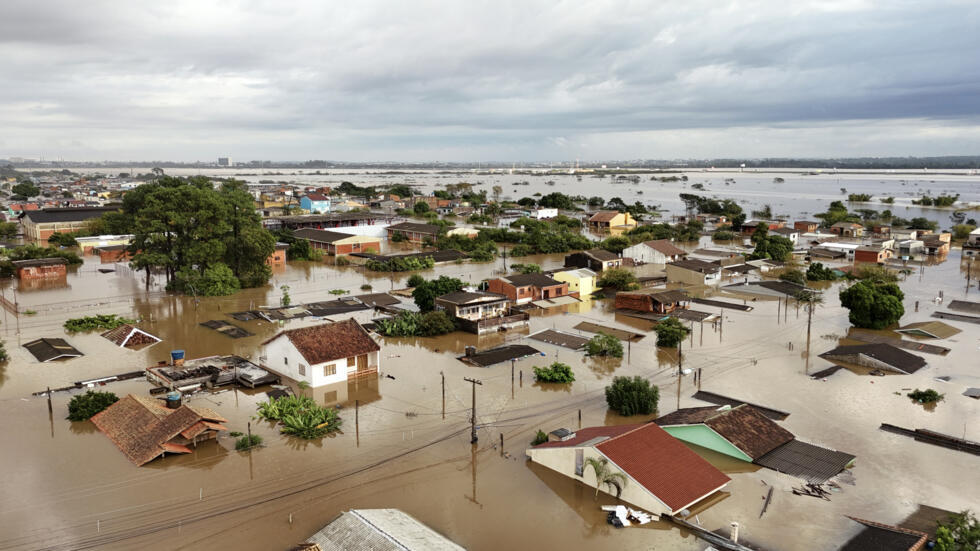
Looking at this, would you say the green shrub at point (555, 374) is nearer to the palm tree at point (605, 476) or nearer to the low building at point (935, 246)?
the palm tree at point (605, 476)

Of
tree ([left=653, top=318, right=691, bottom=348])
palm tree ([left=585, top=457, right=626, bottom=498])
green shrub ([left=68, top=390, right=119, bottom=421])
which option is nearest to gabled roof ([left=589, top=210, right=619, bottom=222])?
tree ([left=653, top=318, right=691, bottom=348])

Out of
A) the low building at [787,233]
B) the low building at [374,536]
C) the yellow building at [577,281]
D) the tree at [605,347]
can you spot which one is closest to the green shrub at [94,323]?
the tree at [605,347]

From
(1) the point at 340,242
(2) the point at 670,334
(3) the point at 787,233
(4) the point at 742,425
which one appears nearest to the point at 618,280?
(2) the point at 670,334

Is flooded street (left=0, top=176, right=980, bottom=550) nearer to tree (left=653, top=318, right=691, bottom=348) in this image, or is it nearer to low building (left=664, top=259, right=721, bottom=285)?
tree (left=653, top=318, right=691, bottom=348)

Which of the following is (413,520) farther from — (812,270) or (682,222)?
(682,222)

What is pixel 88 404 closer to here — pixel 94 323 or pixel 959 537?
pixel 94 323

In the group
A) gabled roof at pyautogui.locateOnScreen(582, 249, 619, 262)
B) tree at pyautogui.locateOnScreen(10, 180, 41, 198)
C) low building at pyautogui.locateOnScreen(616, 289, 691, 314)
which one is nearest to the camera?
low building at pyautogui.locateOnScreen(616, 289, 691, 314)

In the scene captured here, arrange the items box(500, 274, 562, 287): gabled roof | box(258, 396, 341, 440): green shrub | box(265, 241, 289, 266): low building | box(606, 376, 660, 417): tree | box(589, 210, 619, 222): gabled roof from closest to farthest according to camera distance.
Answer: box(258, 396, 341, 440): green shrub, box(606, 376, 660, 417): tree, box(500, 274, 562, 287): gabled roof, box(265, 241, 289, 266): low building, box(589, 210, 619, 222): gabled roof
